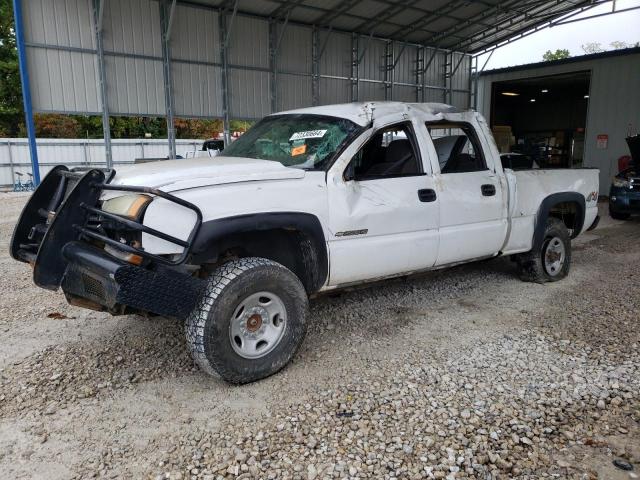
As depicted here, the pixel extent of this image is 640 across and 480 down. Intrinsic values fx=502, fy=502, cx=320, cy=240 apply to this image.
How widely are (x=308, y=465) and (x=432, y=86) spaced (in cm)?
2024

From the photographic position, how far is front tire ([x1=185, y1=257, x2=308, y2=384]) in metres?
3.21

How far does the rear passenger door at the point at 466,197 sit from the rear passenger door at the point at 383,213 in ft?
0.62

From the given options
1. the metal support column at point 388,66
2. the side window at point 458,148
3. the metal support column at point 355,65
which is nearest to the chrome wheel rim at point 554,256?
the side window at point 458,148

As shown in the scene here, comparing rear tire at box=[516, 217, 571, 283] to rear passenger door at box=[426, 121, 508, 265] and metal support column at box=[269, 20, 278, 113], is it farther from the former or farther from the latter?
metal support column at box=[269, 20, 278, 113]

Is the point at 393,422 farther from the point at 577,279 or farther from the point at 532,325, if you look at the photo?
the point at 577,279

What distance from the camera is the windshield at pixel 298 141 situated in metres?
4.01

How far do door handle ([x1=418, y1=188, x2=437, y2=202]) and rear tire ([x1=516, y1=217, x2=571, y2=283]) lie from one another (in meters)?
2.08

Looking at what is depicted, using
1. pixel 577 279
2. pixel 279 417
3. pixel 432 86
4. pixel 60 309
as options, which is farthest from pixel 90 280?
pixel 432 86

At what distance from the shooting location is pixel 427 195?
14.4 feet

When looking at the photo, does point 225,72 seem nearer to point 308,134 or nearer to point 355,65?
point 355,65

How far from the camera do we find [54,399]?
3270 millimetres

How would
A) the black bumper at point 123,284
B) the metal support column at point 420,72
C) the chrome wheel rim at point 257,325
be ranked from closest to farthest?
the black bumper at point 123,284, the chrome wheel rim at point 257,325, the metal support column at point 420,72

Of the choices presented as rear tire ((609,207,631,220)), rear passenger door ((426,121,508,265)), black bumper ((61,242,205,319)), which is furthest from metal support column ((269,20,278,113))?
black bumper ((61,242,205,319))

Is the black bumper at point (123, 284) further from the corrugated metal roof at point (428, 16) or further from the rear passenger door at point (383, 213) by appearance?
the corrugated metal roof at point (428, 16)
